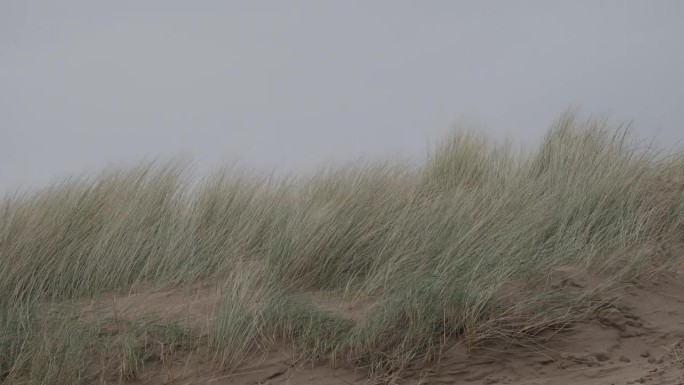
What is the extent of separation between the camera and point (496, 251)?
4598 mm

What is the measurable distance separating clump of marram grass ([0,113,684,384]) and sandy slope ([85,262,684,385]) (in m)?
0.09

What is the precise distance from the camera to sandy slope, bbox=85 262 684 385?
157 inches

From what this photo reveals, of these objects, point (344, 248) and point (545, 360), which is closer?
point (545, 360)

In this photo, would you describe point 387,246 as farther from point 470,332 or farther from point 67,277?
point 67,277

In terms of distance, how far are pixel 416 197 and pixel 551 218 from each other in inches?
42.0

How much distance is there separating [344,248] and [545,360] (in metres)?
1.47

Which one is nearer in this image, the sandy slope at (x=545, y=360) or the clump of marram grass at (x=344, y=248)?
the sandy slope at (x=545, y=360)

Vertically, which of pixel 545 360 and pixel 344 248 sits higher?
pixel 344 248

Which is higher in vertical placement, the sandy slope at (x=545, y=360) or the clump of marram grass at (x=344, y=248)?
the clump of marram grass at (x=344, y=248)

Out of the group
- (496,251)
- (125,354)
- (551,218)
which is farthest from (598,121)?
(125,354)

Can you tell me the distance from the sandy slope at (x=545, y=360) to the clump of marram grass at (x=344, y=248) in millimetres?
89

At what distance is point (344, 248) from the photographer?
505 centimetres

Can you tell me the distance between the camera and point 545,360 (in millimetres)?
4176

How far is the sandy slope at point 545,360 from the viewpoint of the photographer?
3.98m
